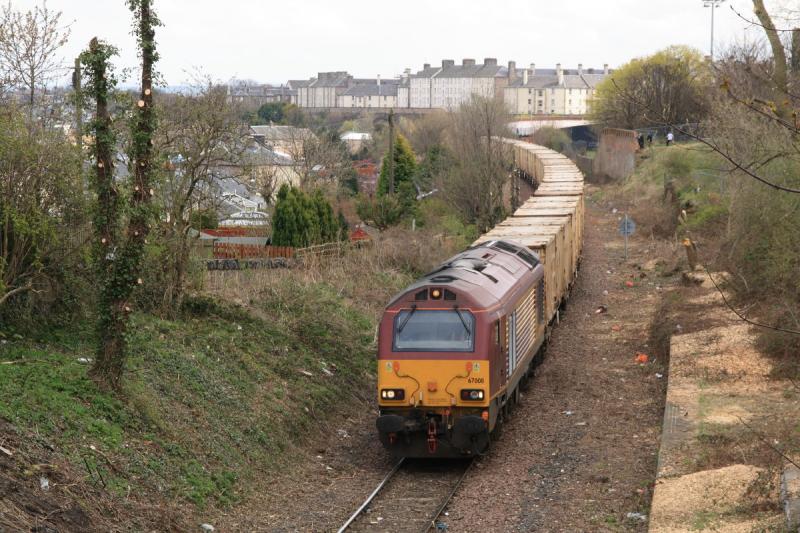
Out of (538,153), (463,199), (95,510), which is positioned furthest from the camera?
(538,153)

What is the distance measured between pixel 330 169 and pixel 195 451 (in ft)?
155

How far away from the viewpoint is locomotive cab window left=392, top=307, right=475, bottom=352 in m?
14.3

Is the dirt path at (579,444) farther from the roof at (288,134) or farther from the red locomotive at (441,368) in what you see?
the roof at (288,134)

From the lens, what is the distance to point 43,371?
13.2 meters

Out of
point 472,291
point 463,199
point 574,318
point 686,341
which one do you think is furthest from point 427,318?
point 463,199

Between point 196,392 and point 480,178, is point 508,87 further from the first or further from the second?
point 196,392

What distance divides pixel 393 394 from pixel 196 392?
10.3 feet

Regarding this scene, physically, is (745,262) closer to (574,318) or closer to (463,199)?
(574,318)

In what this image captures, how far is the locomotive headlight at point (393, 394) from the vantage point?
14398 millimetres

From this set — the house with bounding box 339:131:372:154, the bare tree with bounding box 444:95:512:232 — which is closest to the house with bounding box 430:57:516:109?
the house with bounding box 339:131:372:154

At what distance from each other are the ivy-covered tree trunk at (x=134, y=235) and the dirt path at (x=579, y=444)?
5080mm

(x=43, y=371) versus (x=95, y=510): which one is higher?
(x=43, y=371)

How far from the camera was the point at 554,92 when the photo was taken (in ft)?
553

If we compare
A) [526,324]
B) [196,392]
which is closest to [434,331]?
[526,324]
